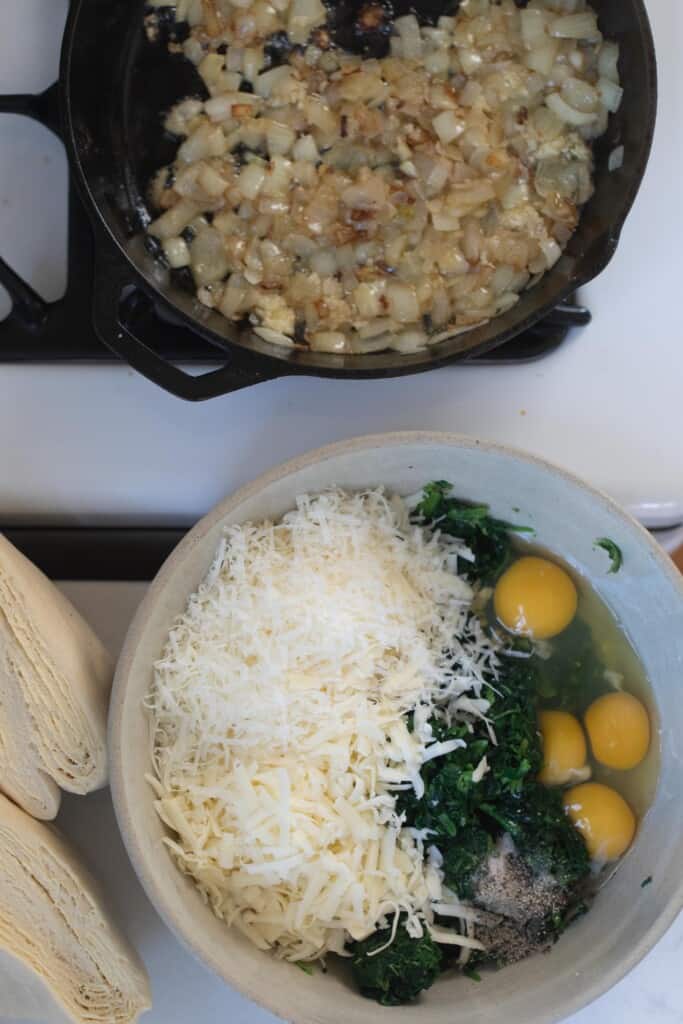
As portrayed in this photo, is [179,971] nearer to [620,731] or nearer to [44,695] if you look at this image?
[44,695]

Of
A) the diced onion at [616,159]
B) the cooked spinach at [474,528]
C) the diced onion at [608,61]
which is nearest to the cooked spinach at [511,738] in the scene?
the cooked spinach at [474,528]

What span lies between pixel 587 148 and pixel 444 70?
0.20 meters

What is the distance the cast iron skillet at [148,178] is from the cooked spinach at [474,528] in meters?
0.18

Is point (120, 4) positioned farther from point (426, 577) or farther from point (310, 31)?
point (426, 577)

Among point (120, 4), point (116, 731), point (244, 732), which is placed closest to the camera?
point (116, 731)

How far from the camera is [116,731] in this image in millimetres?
1059

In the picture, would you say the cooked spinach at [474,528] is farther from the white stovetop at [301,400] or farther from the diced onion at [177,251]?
the diced onion at [177,251]

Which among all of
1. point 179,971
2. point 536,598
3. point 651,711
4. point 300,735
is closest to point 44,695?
point 300,735

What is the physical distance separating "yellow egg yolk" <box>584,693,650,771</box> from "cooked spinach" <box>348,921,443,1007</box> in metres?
0.31

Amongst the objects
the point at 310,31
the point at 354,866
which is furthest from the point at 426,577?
the point at 310,31

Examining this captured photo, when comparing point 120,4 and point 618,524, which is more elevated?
point 120,4

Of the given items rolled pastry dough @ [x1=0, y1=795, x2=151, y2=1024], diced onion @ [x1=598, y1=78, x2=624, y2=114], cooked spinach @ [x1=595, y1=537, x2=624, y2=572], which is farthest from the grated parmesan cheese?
diced onion @ [x1=598, y1=78, x2=624, y2=114]

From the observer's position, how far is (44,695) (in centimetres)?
107

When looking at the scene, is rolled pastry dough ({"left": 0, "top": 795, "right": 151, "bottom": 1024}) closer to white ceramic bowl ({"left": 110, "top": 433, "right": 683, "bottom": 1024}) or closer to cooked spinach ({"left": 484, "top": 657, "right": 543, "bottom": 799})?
white ceramic bowl ({"left": 110, "top": 433, "right": 683, "bottom": 1024})
